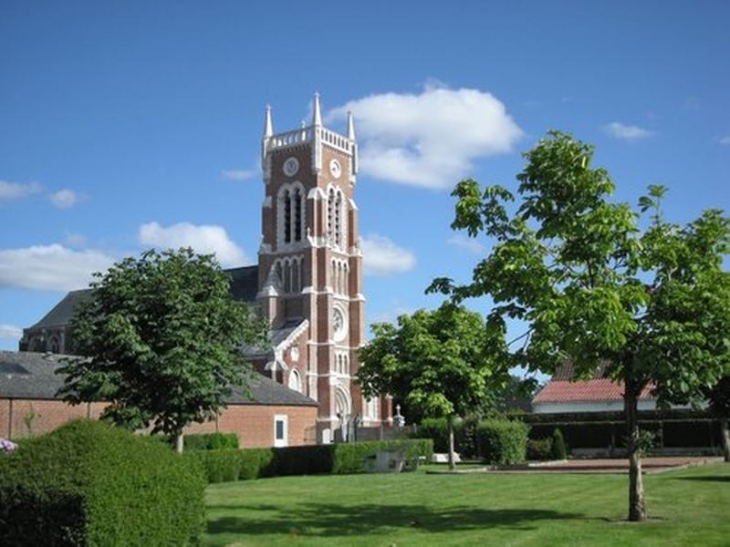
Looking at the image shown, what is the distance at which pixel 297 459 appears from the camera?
107 ft

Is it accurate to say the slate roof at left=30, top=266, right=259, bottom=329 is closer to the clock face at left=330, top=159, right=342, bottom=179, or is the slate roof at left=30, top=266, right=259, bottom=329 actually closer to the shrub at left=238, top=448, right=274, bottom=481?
the clock face at left=330, top=159, right=342, bottom=179

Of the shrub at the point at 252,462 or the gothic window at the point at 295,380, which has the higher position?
the gothic window at the point at 295,380

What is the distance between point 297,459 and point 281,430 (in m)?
13.1

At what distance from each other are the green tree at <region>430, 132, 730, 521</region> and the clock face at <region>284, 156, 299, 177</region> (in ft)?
203

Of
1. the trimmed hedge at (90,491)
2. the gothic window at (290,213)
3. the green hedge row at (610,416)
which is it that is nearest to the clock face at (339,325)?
the gothic window at (290,213)

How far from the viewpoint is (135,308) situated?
20.5 metres

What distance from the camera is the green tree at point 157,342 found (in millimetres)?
20128

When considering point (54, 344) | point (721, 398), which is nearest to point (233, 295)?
point (54, 344)

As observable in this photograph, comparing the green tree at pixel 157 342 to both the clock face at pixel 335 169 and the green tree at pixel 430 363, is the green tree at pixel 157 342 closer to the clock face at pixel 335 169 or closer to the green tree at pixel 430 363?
the green tree at pixel 430 363

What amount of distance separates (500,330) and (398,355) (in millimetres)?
19394

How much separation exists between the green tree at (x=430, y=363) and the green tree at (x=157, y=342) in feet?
37.7

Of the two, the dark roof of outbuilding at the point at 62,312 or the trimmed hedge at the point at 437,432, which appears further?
the dark roof of outbuilding at the point at 62,312

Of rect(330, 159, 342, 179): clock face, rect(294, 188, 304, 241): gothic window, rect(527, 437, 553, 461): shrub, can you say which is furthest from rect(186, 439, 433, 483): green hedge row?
rect(330, 159, 342, 179): clock face

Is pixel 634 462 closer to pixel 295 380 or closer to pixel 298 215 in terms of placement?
pixel 295 380
